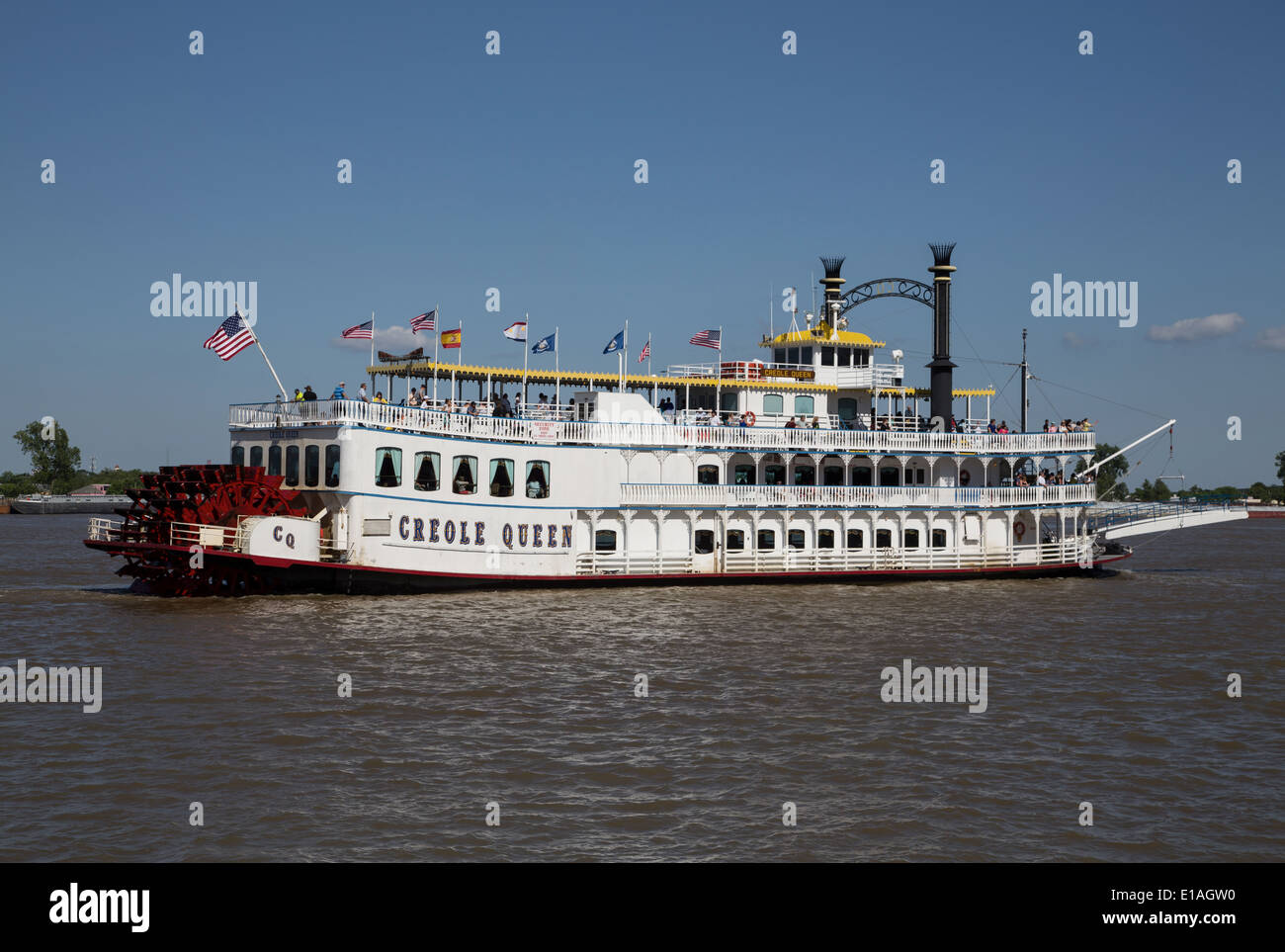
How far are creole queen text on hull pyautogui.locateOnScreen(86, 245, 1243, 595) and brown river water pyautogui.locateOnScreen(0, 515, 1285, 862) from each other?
1840mm

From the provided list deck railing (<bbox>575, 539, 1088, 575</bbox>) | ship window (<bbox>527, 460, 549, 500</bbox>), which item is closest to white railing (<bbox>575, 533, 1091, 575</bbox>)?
deck railing (<bbox>575, 539, 1088, 575</bbox>)

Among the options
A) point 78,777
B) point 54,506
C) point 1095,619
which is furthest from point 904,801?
point 54,506

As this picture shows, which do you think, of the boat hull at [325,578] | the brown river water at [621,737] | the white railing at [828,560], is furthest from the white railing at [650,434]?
the brown river water at [621,737]

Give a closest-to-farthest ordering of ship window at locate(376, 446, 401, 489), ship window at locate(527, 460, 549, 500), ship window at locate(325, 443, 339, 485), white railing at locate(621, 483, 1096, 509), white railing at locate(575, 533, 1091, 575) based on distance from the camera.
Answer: ship window at locate(325, 443, 339, 485) → ship window at locate(376, 446, 401, 489) → ship window at locate(527, 460, 549, 500) → white railing at locate(575, 533, 1091, 575) → white railing at locate(621, 483, 1096, 509)

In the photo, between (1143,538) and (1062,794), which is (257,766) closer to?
(1062,794)

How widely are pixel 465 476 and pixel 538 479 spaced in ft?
8.08

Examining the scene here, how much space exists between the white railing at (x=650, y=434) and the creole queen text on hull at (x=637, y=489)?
0.07 meters

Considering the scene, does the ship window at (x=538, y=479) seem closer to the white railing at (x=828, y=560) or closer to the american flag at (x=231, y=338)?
the white railing at (x=828, y=560)

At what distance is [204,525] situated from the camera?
29234 mm

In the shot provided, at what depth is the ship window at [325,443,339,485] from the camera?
101ft

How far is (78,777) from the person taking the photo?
47.9 feet

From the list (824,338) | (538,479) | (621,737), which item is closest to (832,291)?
(824,338)

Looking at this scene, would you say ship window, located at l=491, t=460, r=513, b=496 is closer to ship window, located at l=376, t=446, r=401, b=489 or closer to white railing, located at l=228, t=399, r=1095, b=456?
white railing, located at l=228, t=399, r=1095, b=456
